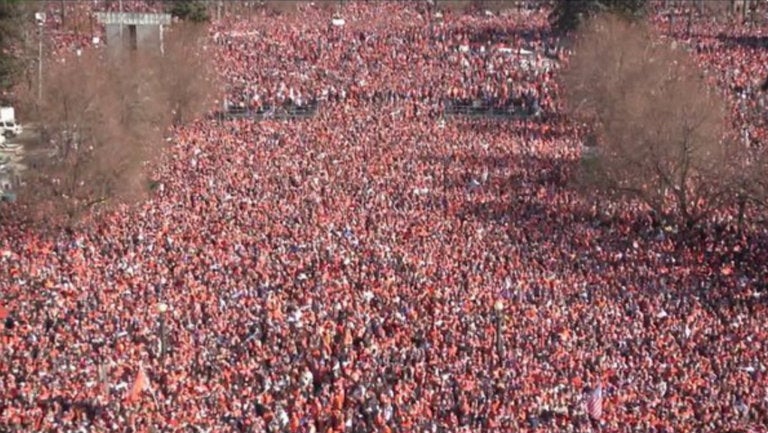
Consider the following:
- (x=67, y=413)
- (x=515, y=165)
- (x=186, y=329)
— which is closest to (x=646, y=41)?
(x=515, y=165)

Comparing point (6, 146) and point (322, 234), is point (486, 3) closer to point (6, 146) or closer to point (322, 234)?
point (6, 146)

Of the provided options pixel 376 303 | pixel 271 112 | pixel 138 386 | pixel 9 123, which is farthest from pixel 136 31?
pixel 138 386

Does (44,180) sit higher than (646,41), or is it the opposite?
(646,41)

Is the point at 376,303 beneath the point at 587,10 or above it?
beneath

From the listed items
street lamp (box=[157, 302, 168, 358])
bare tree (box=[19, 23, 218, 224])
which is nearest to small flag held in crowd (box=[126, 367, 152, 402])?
street lamp (box=[157, 302, 168, 358])

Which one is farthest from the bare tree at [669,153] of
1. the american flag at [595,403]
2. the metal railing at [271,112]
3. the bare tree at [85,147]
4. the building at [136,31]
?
the building at [136,31]

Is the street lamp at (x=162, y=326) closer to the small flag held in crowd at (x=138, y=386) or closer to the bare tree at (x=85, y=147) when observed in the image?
the small flag held in crowd at (x=138, y=386)

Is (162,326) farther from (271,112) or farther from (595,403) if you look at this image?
(271,112)

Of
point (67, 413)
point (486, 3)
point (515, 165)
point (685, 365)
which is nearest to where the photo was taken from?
point (67, 413)
